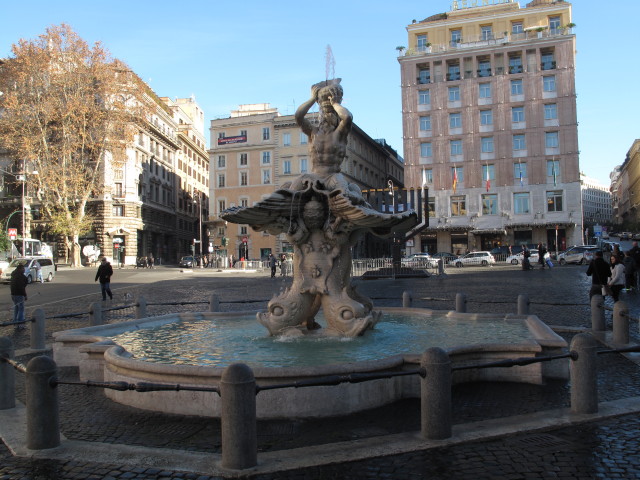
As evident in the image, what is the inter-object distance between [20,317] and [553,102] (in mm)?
51167

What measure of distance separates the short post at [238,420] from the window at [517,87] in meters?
55.1

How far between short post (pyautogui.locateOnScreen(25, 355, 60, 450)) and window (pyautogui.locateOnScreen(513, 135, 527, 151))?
53.9 m

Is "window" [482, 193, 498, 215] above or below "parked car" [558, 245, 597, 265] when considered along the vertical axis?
above

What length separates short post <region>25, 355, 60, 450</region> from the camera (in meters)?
4.48

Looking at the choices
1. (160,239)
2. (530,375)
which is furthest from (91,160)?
(530,375)

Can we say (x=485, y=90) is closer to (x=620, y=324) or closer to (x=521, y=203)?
(x=521, y=203)

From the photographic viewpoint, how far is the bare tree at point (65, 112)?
43.4 m

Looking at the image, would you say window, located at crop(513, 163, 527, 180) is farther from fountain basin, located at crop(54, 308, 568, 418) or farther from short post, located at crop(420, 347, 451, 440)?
short post, located at crop(420, 347, 451, 440)

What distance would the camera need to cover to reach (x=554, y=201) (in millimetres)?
Result: 52031

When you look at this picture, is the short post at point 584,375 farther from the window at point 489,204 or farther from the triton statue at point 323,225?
the window at point 489,204

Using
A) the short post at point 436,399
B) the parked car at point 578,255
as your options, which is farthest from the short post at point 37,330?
the parked car at point 578,255

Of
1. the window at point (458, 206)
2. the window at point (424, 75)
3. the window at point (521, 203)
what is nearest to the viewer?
the window at point (521, 203)

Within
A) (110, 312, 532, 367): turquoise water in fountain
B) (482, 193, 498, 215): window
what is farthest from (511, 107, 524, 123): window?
(110, 312, 532, 367): turquoise water in fountain

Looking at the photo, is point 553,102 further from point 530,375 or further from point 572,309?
point 530,375
